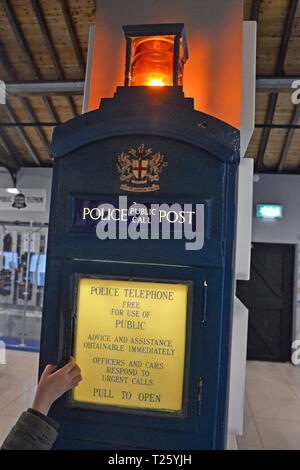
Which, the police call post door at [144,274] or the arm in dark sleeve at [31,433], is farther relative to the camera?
the police call post door at [144,274]

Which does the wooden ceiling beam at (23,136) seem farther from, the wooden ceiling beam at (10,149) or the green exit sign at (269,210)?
the green exit sign at (269,210)

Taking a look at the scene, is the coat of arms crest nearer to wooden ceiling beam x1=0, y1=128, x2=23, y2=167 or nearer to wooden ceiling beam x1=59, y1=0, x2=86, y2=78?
wooden ceiling beam x1=59, y1=0, x2=86, y2=78

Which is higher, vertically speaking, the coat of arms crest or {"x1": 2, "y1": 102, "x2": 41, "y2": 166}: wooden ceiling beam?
{"x1": 2, "y1": 102, "x2": 41, "y2": 166}: wooden ceiling beam

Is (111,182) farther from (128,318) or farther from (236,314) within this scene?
(236,314)

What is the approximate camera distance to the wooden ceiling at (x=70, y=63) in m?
4.75

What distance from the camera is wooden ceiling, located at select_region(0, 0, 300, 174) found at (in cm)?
475

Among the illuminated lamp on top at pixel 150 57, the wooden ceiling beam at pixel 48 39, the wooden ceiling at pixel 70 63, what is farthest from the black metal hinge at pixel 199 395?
the wooden ceiling beam at pixel 48 39

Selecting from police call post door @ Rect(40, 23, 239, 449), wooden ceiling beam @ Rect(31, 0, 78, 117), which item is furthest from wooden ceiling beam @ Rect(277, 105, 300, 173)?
police call post door @ Rect(40, 23, 239, 449)

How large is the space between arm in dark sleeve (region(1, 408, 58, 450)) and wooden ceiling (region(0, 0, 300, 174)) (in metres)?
4.95

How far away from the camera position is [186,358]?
47.0 inches

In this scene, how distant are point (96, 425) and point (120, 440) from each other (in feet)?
0.31

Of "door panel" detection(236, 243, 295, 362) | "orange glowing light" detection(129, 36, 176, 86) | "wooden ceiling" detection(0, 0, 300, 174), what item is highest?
"wooden ceiling" detection(0, 0, 300, 174)

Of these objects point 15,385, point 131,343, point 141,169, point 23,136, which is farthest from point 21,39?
point 131,343

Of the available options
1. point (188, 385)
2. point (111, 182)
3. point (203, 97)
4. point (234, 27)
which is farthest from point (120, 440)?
point (234, 27)
